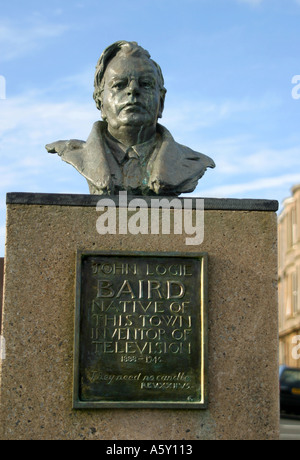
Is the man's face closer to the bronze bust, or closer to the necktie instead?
the bronze bust

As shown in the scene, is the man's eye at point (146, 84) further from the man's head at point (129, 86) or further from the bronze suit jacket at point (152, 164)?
the bronze suit jacket at point (152, 164)

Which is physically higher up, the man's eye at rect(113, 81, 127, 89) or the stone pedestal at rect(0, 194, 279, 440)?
the man's eye at rect(113, 81, 127, 89)

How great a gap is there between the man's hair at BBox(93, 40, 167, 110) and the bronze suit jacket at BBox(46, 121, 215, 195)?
281 mm

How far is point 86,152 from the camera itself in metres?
5.91

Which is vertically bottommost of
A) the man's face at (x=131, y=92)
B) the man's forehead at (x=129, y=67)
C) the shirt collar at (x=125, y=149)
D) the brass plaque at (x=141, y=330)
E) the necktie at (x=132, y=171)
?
the brass plaque at (x=141, y=330)

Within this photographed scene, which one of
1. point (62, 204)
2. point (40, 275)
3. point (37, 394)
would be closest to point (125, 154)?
point (62, 204)

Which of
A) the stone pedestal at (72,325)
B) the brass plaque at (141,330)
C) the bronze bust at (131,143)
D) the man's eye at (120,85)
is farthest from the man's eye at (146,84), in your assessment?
the brass plaque at (141,330)

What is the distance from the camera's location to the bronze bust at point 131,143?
5.76 meters

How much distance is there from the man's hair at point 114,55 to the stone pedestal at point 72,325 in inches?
46.7

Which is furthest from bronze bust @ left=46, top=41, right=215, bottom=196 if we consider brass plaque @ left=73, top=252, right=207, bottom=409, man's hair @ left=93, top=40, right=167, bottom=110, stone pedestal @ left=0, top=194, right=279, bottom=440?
brass plaque @ left=73, top=252, right=207, bottom=409

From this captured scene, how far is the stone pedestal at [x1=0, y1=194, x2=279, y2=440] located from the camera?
5.09 metres

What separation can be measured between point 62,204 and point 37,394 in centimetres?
123
